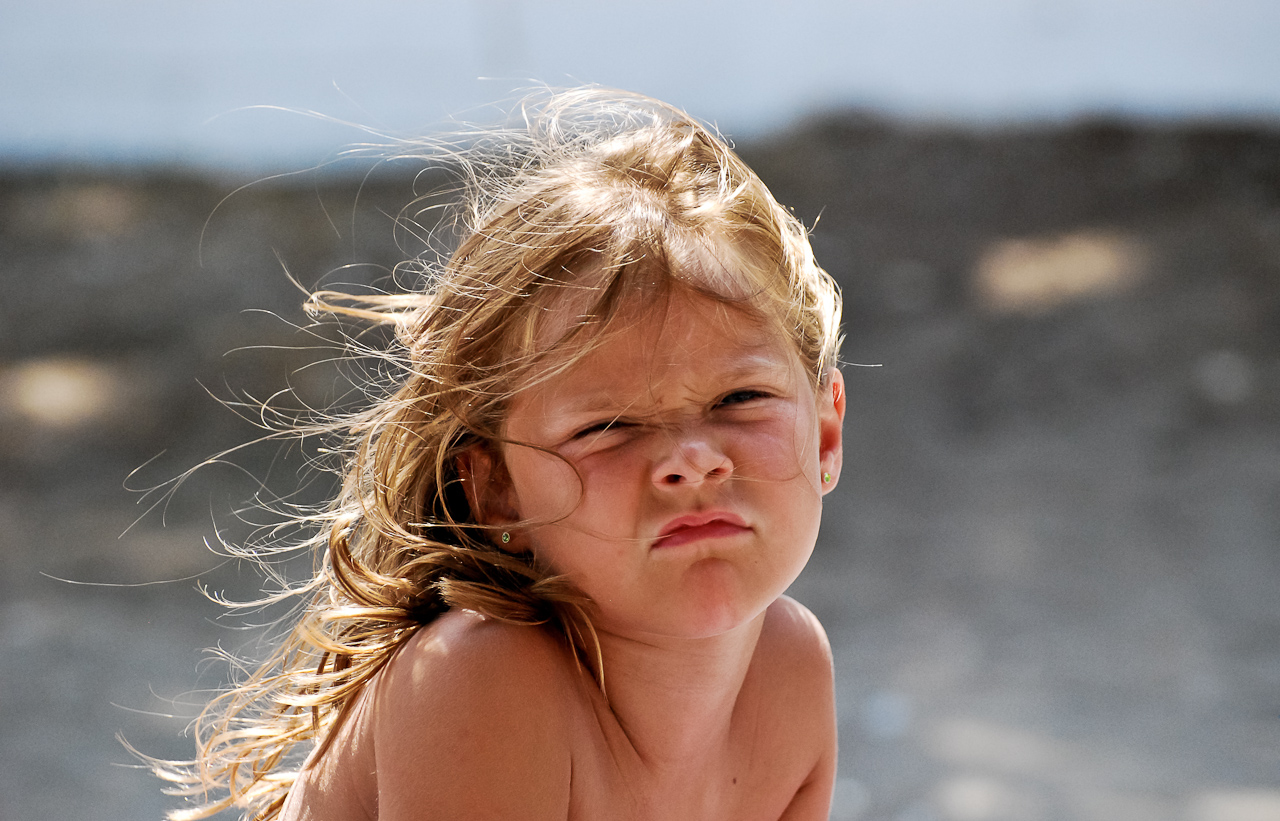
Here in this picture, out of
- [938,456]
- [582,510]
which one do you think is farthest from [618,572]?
[938,456]

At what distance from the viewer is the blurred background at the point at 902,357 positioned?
1.34 m

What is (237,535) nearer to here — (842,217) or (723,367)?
(842,217)

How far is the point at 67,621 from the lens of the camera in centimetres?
155

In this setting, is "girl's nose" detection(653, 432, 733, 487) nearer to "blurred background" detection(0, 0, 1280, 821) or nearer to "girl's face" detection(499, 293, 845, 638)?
"girl's face" detection(499, 293, 845, 638)

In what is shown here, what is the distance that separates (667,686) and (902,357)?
1621mm

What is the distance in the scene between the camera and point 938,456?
190cm

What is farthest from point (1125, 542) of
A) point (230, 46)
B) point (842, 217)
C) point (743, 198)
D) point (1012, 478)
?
point (230, 46)

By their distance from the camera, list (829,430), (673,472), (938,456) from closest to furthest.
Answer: (673,472) < (829,430) < (938,456)

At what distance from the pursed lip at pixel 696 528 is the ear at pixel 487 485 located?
80mm

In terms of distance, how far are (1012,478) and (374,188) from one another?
1.27 m

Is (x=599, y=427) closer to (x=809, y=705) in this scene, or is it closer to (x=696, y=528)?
(x=696, y=528)

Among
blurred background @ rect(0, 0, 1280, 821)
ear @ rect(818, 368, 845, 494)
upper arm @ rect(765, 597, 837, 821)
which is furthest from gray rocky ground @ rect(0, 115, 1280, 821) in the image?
ear @ rect(818, 368, 845, 494)

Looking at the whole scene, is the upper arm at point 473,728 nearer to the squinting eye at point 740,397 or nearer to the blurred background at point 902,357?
the squinting eye at point 740,397

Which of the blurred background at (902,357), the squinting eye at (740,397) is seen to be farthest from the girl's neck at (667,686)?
the blurred background at (902,357)
